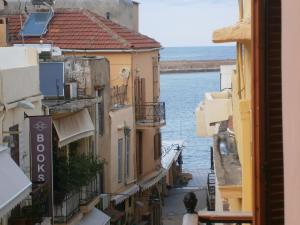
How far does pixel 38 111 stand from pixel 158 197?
666 inches

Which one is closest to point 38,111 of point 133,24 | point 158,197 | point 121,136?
point 121,136

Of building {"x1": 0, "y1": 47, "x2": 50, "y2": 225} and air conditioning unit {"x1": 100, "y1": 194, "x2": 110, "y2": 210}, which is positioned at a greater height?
building {"x1": 0, "y1": 47, "x2": 50, "y2": 225}

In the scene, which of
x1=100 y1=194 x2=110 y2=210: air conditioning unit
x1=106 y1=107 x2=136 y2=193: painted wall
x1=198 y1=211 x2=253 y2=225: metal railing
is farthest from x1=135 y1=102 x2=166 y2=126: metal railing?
x1=198 y1=211 x2=253 y2=225: metal railing

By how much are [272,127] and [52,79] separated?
1740 centimetres

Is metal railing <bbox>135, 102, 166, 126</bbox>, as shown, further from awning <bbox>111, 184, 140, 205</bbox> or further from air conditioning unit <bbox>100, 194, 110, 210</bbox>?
air conditioning unit <bbox>100, 194, 110, 210</bbox>

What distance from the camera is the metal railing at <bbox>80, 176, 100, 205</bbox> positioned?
70.9 ft

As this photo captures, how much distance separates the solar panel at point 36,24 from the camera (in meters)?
31.4

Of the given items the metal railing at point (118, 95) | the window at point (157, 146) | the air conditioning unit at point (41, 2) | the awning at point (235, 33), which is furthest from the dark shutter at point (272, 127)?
the window at point (157, 146)

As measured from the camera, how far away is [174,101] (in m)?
123

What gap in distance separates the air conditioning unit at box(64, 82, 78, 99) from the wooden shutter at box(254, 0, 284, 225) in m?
17.5

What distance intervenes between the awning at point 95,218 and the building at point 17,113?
412 cm

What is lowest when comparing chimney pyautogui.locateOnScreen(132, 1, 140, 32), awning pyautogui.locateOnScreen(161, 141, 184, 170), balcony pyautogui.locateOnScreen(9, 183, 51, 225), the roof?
awning pyautogui.locateOnScreen(161, 141, 184, 170)

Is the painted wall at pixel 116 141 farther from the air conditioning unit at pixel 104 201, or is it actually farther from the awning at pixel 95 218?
the awning at pixel 95 218

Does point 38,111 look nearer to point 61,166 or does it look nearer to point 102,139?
point 61,166
